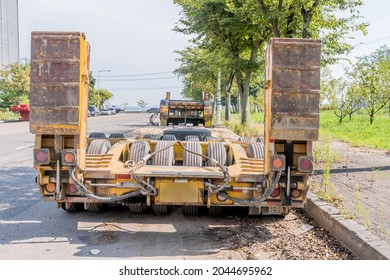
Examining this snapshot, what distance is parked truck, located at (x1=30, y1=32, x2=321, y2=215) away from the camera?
4.74 meters

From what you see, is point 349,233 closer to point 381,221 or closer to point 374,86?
point 381,221

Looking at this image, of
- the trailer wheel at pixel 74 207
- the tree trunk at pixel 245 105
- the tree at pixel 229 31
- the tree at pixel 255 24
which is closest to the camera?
the trailer wheel at pixel 74 207

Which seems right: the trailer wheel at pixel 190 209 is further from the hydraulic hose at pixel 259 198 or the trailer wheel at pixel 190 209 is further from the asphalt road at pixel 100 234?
the hydraulic hose at pixel 259 198

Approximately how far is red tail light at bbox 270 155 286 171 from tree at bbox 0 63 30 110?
44572mm

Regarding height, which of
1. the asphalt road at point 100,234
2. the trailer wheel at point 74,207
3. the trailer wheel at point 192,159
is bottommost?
the asphalt road at point 100,234

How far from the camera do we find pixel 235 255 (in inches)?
180

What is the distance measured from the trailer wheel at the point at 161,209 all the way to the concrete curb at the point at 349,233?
1930 millimetres

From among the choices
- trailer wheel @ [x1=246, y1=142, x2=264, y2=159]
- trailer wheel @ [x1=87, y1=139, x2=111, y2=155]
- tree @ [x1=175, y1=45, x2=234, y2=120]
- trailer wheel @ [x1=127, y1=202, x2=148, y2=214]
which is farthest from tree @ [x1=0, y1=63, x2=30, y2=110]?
trailer wheel @ [x1=246, y1=142, x2=264, y2=159]

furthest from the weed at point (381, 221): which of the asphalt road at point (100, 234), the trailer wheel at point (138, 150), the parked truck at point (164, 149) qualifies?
the trailer wheel at point (138, 150)

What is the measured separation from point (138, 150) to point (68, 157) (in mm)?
1304

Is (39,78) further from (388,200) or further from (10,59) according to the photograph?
(10,59)

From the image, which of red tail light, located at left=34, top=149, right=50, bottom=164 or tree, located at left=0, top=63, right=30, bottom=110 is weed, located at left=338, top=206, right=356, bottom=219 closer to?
red tail light, located at left=34, top=149, right=50, bottom=164

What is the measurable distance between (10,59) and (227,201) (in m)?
87.9

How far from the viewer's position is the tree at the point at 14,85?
45344mm
